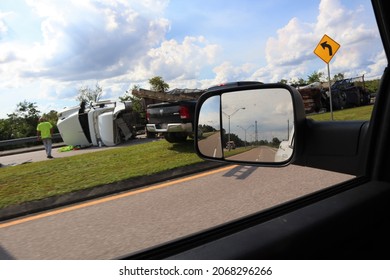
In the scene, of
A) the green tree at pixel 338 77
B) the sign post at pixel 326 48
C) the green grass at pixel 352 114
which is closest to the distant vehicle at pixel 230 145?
the green grass at pixel 352 114

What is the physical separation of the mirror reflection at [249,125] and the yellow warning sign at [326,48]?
475 millimetres

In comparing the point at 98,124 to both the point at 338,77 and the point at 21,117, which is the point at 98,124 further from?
the point at 338,77

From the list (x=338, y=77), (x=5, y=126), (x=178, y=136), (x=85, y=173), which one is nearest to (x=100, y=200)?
(x=178, y=136)

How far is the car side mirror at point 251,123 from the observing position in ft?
4.79

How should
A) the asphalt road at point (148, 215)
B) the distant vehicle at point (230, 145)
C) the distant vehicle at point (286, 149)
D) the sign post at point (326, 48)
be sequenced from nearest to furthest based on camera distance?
the distant vehicle at point (286, 149) < the distant vehicle at point (230, 145) < the sign post at point (326, 48) < the asphalt road at point (148, 215)

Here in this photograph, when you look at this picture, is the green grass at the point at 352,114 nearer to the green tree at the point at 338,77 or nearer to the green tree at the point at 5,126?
the green tree at the point at 338,77

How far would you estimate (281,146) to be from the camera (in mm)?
1450

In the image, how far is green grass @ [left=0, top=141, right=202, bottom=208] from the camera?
596 centimetres

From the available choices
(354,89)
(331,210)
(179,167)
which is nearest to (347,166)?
(331,210)

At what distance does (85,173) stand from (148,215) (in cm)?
403

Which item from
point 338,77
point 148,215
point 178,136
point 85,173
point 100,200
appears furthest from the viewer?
point 85,173

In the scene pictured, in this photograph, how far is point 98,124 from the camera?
15.7 m

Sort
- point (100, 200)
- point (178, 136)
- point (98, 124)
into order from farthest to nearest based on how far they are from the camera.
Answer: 1. point (98, 124)
2. point (178, 136)
3. point (100, 200)

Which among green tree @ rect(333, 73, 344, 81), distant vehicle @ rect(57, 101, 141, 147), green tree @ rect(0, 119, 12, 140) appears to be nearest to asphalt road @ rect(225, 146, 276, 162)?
green tree @ rect(333, 73, 344, 81)
